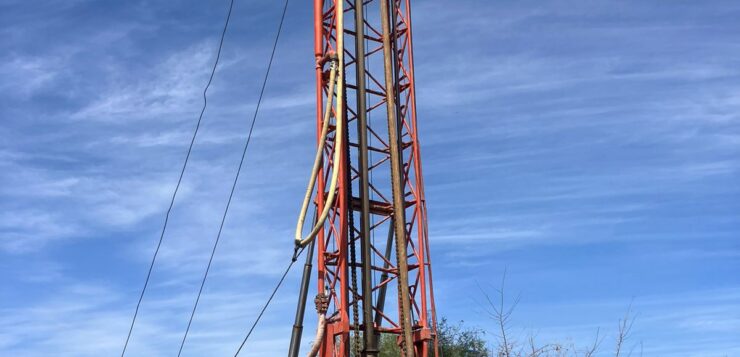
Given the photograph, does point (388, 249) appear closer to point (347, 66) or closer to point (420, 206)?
point (420, 206)

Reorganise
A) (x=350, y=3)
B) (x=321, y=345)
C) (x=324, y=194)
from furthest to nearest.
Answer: (x=350, y=3)
(x=324, y=194)
(x=321, y=345)

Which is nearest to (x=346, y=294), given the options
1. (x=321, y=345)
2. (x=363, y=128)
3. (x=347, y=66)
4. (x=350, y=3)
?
(x=321, y=345)

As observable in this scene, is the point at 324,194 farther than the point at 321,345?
Yes

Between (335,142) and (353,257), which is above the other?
(335,142)

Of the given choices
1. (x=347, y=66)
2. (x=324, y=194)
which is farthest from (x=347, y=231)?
(x=347, y=66)

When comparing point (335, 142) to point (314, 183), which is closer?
point (314, 183)

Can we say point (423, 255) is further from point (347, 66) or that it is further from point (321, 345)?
point (347, 66)

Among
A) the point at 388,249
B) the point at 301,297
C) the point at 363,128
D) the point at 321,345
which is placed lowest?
the point at 321,345

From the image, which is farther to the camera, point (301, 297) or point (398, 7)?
point (398, 7)

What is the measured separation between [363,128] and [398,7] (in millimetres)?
4307

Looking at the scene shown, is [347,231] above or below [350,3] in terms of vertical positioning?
below

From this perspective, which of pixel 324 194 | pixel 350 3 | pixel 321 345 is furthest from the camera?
pixel 350 3

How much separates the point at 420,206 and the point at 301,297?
11.4 ft

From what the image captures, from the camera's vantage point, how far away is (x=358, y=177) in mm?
18719
